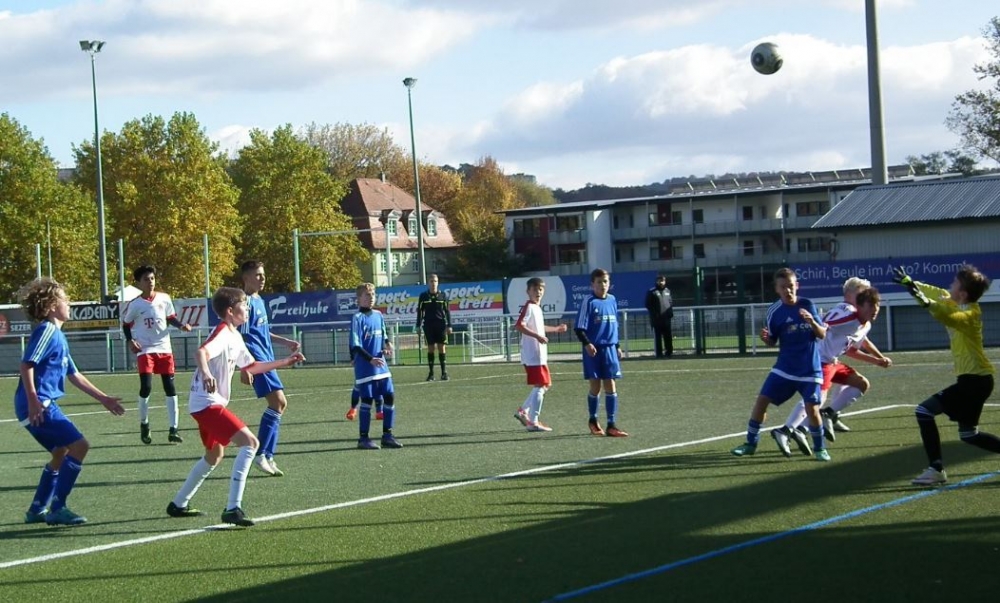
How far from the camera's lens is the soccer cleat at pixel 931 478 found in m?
9.17

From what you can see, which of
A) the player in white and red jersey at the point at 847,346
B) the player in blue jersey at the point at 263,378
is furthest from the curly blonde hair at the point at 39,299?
the player in white and red jersey at the point at 847,346

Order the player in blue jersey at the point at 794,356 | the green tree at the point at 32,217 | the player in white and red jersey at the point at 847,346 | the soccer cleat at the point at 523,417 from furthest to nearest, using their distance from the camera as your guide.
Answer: the green tree at the point at 32,217
the soccer cleat at the point at 523,417
the player in white and red jersey at the point at 847,346
the player in blue jersey at the point at 794,356

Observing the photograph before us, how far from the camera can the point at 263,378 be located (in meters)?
11.8

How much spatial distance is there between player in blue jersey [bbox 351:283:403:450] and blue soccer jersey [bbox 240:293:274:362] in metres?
1.03

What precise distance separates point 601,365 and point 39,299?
665 cm

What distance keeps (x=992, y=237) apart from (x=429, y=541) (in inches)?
1346

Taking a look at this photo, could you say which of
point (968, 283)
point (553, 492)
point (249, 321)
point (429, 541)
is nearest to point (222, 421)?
point (429, 541)

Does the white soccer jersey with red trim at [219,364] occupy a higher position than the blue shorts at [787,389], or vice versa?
the white soccer jersey with red trim at [219,364]

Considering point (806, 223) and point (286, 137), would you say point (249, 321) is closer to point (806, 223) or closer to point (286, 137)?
point (286, 137)

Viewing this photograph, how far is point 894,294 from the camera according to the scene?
2845cm

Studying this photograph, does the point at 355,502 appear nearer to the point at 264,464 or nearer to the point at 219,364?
the point at 219,364

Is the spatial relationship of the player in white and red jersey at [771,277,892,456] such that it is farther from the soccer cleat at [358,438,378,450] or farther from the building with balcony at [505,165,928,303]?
the building with balcony at [505,165,928,303]

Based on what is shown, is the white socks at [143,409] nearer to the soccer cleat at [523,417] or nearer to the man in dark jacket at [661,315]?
the soccer cleat at [523,417]

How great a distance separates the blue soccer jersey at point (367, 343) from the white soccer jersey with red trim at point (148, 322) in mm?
3213
